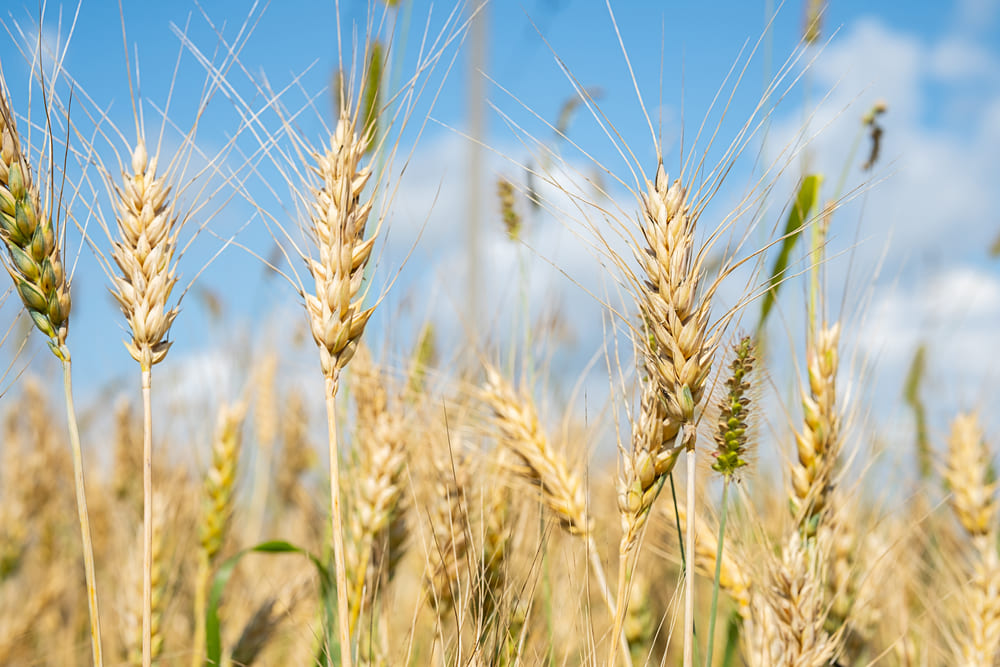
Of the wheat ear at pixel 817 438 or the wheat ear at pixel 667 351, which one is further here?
the wheat ear at pixel 817 438

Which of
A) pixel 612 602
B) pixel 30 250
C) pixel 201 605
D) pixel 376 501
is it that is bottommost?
pixel 612 602

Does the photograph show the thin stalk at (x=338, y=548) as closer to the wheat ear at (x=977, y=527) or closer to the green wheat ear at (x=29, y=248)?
the green wheat ear at (x=29, y=248)

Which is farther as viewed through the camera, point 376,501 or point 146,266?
point 376,501

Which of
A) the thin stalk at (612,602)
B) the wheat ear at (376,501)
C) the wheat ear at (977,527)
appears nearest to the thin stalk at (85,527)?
the wheat ear at (376,501)

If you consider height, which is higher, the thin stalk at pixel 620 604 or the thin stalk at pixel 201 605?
the thin stalk at pixel 201 605

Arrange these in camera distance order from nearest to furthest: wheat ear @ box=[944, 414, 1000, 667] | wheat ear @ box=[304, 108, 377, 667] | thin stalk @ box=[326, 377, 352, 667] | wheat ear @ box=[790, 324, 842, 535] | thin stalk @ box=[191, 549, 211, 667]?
thin stalk @ box=[326, 377, 352, 667] < wheat ear @ box=[304, 108, 377, 667] < wheat ear @ box=[790, 324, 842, 535] < wheat ear @ box=[944, 414, 1000, 667] < thin stalk @ box=[191, 549, 211, 667]

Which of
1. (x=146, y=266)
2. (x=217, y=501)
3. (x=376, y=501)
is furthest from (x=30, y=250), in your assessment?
(x=217, y=501)

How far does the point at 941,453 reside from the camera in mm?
2490

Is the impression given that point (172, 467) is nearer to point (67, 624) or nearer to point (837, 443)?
point (67, 624)

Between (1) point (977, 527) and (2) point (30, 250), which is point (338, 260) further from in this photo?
(1) point (977, 527)

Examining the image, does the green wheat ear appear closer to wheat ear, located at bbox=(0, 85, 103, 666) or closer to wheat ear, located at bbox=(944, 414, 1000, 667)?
wheat ear, located at bbox=(0, 85, 103, 666)

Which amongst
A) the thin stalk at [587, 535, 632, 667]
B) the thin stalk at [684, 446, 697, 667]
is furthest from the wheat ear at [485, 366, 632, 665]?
the thin stalk at [684, 446, 697, 667]

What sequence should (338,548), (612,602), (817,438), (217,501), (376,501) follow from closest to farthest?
(338,548) < (612,602) < (817,438) < (376,501) < (217,501)

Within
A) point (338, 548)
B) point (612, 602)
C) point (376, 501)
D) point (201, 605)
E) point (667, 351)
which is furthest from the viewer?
point (201, 605)
